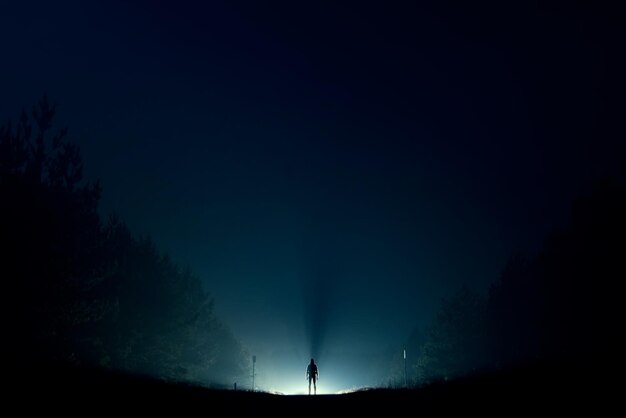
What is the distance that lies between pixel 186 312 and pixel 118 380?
38691mm

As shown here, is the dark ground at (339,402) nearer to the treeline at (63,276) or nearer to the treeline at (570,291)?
the treeline at (63,276)

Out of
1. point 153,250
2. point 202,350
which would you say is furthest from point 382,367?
point 153,250

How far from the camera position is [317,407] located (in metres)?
12.6

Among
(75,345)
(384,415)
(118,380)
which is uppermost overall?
(75,345)

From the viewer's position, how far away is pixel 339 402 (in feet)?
43.3

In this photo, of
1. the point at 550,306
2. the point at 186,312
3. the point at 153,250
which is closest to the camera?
the point at 550,306

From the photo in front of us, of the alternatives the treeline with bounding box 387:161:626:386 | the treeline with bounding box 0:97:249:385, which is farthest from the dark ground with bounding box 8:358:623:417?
the treeline with bounding box 387:161:626:386

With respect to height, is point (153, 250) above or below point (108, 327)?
above

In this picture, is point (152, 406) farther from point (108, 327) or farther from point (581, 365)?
point (108, 327)

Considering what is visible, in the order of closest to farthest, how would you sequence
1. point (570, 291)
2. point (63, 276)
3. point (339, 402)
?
point (339, 402)
point (63, 276)
point (570, 291)

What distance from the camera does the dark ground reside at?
24.8ft

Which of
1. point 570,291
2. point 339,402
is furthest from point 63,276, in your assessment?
point 570,291

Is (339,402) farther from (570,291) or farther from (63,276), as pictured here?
(570,291)

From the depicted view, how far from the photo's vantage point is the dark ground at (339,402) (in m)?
7.57
